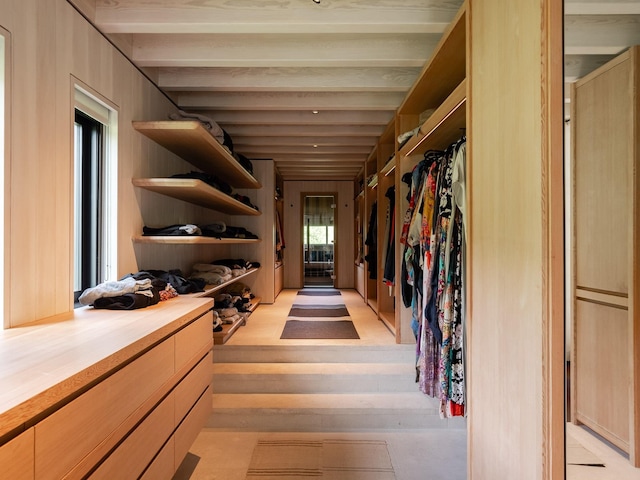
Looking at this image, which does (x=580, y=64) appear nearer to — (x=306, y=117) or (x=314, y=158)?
(x=306, y=117)

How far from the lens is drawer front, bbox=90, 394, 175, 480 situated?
1.04 m

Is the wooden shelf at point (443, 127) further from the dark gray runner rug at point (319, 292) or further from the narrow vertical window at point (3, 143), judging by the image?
the dark gray runner rug at point (319, 292)

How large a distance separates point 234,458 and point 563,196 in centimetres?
213

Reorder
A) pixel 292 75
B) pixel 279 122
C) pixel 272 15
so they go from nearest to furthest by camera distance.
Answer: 1. pixel 272 15
2. pixel 292 75
3. pixel 279 122

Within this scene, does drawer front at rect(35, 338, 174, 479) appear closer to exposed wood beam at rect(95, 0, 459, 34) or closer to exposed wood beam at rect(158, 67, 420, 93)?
exposed wood beam at rect(95, 0, 459, 34)

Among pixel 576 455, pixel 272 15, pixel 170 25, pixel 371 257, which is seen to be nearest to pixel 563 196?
pixel 576 455

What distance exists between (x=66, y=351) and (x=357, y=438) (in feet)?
6.06

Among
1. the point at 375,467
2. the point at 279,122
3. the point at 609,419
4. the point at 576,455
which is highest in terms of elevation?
the point at 279,122

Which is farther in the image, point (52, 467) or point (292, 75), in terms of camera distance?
point (292, 75)

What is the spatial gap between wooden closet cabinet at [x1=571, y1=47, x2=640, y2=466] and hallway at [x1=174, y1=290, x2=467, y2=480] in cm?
123

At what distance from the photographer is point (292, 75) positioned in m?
2.55

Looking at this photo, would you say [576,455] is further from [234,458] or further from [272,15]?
[272,15]

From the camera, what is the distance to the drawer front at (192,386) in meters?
1.53

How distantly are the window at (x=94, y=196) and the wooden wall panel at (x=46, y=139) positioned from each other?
0.06 meters
